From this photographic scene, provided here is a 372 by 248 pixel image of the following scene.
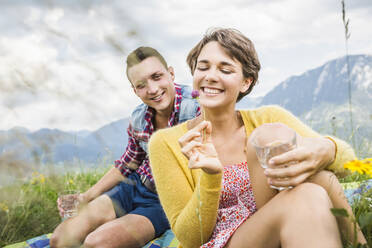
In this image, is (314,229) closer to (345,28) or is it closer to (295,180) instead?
(295,180)

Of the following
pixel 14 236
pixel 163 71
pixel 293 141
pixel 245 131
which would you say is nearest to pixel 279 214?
pixel 293 141

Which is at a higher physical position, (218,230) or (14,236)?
(218,230)

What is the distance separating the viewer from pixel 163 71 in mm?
2629

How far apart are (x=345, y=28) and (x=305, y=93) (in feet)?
248

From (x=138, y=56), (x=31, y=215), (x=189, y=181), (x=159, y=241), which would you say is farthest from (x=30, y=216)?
(x=138, y=56)

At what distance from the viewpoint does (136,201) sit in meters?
2.94

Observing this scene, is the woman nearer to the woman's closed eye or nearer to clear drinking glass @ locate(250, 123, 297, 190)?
clear drinking glass @ locate(250, 123, 297, 190)

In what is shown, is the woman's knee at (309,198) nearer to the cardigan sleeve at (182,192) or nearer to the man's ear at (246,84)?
the cardigan sleeve at (182,192)

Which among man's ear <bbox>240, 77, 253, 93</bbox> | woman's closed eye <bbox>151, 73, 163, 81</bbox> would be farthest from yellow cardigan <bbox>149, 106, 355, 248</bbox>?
woman's closed eye <bbox>151, 73, 163, 81</bbox>

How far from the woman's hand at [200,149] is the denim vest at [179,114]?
1127 millimetres

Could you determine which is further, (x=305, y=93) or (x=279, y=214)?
(x=305, y=93)

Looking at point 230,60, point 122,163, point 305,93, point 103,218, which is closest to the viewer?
point 230,60

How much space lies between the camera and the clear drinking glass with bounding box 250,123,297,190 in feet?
4.86

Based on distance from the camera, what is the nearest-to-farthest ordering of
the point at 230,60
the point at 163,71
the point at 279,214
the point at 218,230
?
1. the point at 279,214
2. the point at 218,230
3. the point at 230,60
4. the point at 163,71
